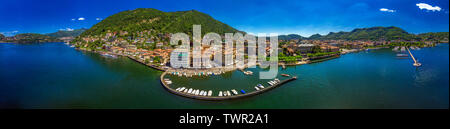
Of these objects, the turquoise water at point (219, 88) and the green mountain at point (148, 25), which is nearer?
the turquoise water at point (219, 88)

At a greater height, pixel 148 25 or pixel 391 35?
pixel 148 25

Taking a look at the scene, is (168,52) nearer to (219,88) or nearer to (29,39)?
(219,88)

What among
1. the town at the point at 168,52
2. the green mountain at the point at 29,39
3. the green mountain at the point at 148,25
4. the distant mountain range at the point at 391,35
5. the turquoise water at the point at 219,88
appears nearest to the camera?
the turquoise water at the point at 219,88

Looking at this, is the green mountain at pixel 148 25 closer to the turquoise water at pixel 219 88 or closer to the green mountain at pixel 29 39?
the turquoise water at pixel 219 88

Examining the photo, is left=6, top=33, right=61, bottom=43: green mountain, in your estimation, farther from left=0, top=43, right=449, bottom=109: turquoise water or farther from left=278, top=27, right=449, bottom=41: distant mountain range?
left=278, top=27, right=449, bottom=41: distant mountain range

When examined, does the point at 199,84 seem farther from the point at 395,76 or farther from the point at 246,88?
the point at 395,76

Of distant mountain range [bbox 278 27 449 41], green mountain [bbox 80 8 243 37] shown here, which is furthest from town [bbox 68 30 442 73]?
distant mountain range [bbox 278 27 449 41]

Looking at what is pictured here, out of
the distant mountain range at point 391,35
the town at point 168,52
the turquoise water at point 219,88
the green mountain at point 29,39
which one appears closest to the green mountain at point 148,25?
the town at point 168,52

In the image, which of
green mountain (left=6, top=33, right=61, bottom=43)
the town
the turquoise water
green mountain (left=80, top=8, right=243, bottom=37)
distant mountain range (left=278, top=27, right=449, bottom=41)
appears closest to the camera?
the turquoise water

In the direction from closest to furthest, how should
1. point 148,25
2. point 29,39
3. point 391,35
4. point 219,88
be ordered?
1. point 219,88
2. point 148,25
3. point 391,35
4. point 29,39

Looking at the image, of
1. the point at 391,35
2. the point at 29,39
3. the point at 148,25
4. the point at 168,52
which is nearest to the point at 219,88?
the point at 168,52

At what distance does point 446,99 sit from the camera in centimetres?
304
